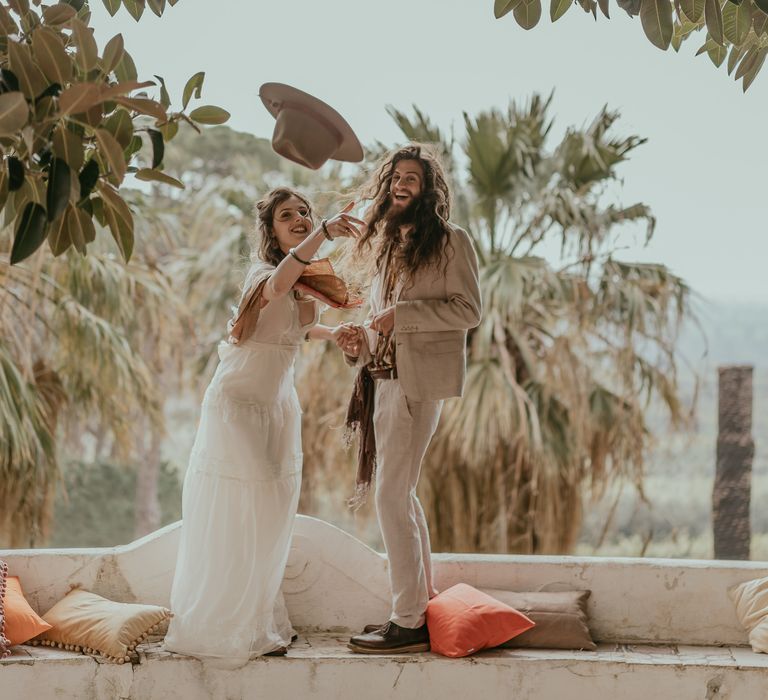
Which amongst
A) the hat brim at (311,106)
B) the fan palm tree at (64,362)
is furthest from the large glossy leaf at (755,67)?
the fan palm tree at (64,362)

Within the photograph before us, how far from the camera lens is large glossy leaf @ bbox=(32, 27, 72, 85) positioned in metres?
1.48

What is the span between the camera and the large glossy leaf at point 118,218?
5.32 feet

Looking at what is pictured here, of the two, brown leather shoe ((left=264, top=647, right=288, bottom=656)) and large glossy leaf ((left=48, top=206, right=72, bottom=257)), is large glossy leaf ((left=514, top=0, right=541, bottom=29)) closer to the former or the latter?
large glossy leaf ((left=48, top=206, right=72, bottom=257))

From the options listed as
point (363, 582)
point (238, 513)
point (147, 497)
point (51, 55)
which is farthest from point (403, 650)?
point (147, 497)

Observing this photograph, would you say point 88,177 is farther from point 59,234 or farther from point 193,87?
point 193,87

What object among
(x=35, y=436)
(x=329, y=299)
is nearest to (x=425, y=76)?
(x=35, y=436)

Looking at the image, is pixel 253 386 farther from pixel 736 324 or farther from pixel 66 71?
pixel 736 324

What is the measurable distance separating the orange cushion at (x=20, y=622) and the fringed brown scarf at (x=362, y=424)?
3.34 ft

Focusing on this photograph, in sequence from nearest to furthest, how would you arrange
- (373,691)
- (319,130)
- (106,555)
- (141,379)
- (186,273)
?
(319,130), (373,691), (106,555), (141,379), (186,273)

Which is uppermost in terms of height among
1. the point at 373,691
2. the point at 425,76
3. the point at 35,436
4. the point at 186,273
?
the point at 425,76

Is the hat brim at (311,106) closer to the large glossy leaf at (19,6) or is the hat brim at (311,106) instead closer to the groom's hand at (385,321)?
the groom's hand at (385,321)

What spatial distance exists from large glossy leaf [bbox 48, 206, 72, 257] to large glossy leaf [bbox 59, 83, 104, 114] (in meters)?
0.20

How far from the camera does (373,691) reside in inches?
122

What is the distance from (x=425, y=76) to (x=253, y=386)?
914 cm
